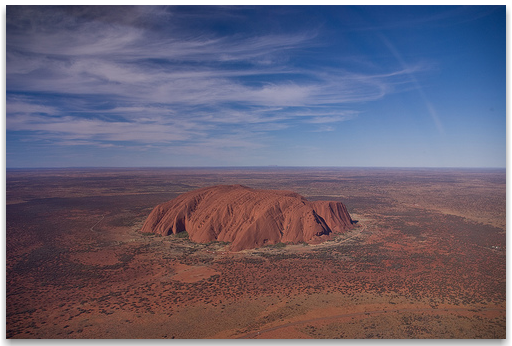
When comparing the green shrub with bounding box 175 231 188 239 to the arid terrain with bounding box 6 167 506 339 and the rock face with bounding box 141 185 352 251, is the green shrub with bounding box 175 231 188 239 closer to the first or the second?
the rock face with bounding box 141 185 352 251

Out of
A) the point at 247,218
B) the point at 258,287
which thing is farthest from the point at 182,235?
the point at 258,287

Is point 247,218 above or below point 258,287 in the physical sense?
above

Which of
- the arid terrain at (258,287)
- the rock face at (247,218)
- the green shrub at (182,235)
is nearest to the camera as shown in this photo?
the arid terrain at (258,287)

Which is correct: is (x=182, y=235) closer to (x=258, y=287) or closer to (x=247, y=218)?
(x=247, y=218)

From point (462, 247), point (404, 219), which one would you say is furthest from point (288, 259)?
point (404, 219)

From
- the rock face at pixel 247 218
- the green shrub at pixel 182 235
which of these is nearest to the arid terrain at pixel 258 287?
the green shrub at pixel 182 235

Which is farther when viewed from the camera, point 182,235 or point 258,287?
point 182,235

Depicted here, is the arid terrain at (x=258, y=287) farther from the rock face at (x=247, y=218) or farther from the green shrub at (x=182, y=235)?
the rock face at (x=247, y=218)

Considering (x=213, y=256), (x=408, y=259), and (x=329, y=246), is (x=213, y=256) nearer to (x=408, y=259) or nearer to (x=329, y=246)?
(x=329, y=246)

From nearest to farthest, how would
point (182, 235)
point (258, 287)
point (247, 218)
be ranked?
point (258, 287) < point (247, 218) < point (182, 235)
